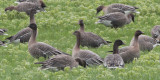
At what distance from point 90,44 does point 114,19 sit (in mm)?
4152

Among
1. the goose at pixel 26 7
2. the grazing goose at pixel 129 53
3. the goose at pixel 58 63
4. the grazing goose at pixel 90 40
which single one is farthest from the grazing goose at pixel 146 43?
the goose at pixel 26 7

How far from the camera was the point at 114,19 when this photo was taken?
81.6 ft

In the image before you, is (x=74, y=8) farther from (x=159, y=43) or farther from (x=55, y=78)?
(x=55, y=78)

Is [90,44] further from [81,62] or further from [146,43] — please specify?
[81,62]

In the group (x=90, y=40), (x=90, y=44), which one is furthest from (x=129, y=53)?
(x=90, y=44)

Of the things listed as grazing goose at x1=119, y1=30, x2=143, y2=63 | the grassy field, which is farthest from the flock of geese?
the grassy field

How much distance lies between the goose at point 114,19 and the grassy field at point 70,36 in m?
0.37

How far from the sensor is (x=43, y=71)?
1452 centimetres

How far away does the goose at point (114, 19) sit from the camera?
24750mm

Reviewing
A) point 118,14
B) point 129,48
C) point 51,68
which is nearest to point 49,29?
point 118,14

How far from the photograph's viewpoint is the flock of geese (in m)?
15.1

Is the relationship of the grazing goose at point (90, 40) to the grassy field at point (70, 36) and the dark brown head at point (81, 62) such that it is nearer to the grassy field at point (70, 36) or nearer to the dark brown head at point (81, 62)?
the grassy field at point (70, 36)

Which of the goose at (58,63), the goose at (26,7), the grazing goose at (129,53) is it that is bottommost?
the goose at (26,7)

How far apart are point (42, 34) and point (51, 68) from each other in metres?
8.82
